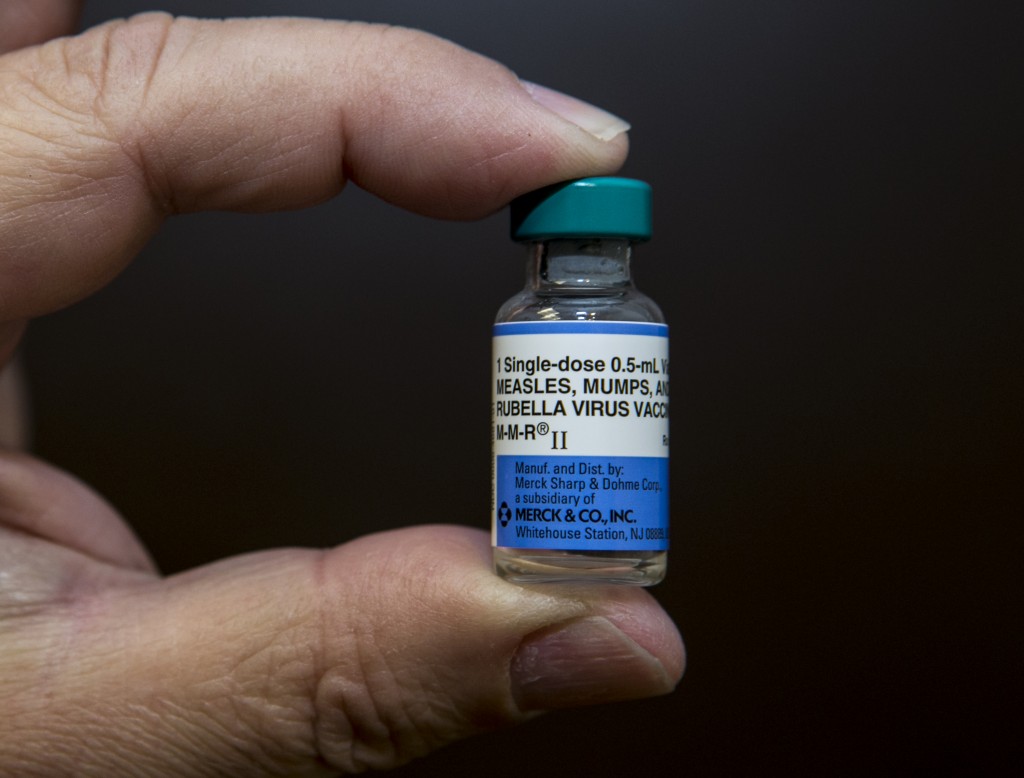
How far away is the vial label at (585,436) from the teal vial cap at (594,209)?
0.12 meters

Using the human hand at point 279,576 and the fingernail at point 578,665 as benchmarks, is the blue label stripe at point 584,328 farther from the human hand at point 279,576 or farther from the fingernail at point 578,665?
the fingernail at point 578,665

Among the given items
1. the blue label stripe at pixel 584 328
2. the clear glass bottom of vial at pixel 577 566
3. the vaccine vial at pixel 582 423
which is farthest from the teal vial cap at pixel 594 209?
the clear glass bottom of vial at pixel 577 566

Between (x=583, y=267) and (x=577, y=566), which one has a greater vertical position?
(x=583, y=267)

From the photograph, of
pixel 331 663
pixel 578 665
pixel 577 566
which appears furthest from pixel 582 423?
pixel 331 663

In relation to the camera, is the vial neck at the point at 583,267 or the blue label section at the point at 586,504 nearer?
the blue label section at the point at 586,504

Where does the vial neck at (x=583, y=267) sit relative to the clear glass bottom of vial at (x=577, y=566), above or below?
above

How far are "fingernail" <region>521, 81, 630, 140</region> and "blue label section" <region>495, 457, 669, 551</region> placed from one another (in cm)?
38

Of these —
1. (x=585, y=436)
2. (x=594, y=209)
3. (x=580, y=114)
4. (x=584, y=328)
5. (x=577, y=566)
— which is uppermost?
(x=580, y=114)

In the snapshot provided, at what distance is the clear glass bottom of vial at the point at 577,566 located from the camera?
1.29 metres

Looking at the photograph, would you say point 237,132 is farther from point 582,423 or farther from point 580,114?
point 582,423

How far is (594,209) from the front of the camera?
128 centimetres

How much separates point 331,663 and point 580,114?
2.26 ft

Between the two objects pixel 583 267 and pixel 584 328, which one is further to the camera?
pixel 583 267

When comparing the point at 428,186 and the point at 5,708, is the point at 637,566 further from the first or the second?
the point at 5,708
